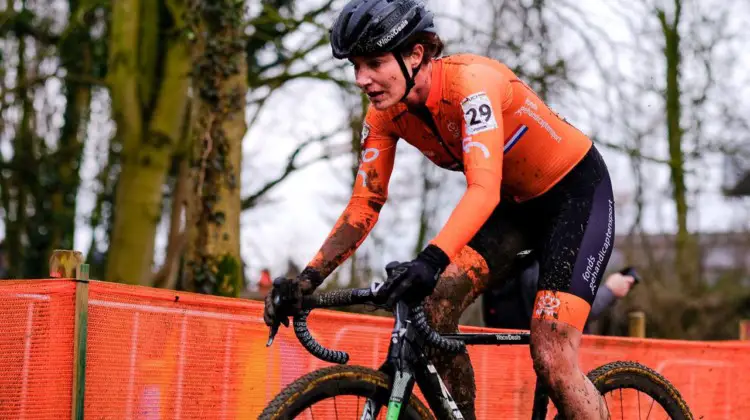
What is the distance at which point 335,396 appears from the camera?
333cm

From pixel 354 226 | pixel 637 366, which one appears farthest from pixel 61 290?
pixel 637 366

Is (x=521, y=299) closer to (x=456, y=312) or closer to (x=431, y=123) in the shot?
(x=456, y=312)

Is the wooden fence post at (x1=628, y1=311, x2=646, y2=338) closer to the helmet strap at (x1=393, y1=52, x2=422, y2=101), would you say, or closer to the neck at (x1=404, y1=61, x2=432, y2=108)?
the neck at (x1=404, y1=61, x2=432, y2=108)

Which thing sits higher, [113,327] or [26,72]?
[26,72]

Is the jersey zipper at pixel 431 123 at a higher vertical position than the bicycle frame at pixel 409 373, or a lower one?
higher

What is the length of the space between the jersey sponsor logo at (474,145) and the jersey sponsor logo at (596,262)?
73 cm

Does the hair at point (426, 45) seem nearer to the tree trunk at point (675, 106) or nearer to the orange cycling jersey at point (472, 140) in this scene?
the orange cycling jersey at point (472, 140)

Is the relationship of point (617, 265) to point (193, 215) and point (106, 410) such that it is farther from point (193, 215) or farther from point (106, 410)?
point (106, 410)

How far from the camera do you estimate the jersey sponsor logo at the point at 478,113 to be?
361 cm

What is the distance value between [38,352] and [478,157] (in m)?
2.31

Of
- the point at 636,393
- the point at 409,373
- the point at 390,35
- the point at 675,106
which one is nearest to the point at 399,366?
the point at 409,373

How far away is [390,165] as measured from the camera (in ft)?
13.6

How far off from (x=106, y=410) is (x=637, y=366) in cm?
246

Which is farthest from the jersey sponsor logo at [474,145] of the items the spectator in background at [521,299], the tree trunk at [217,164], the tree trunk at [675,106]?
the tree trunk at [675,106]
